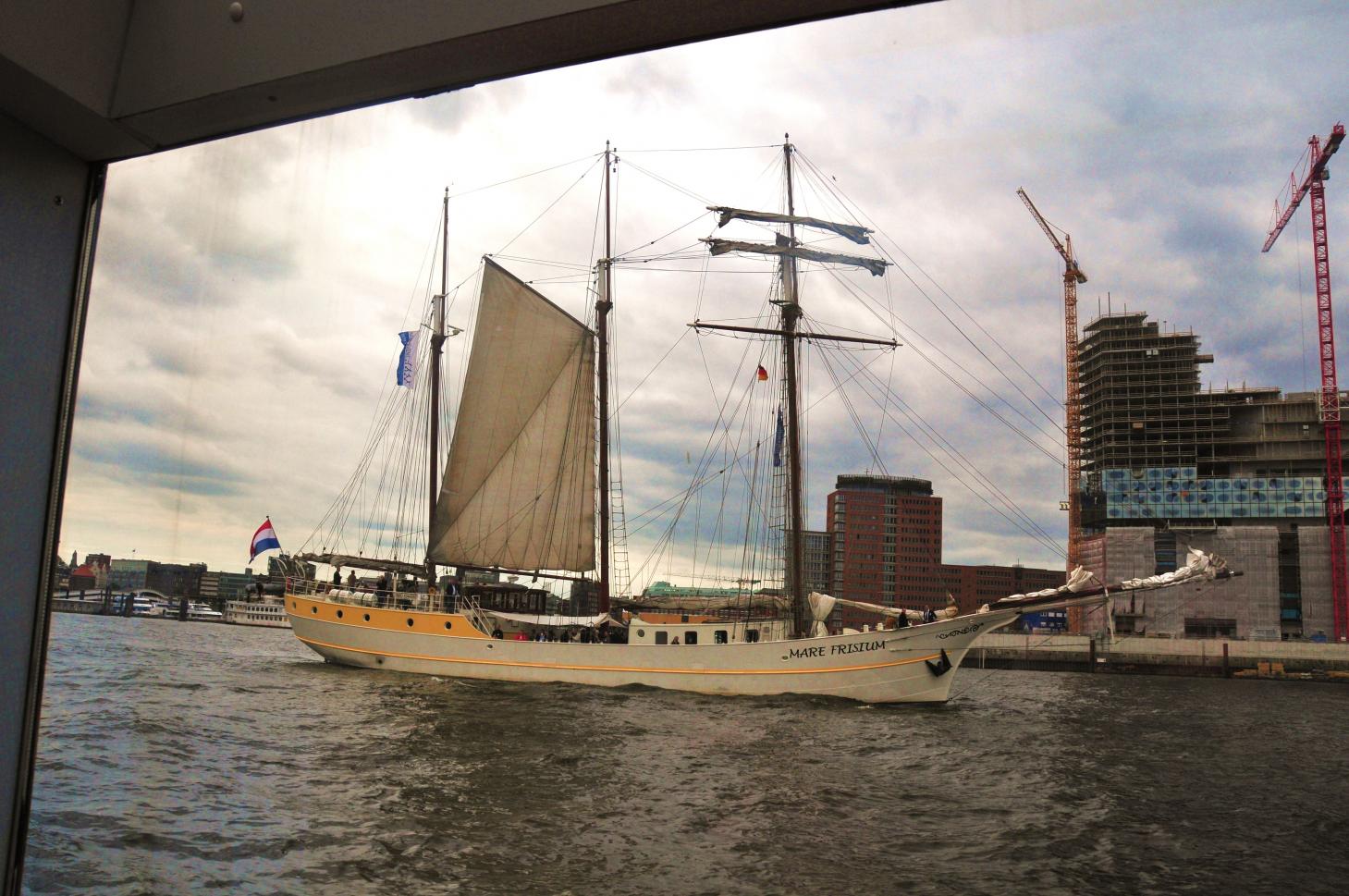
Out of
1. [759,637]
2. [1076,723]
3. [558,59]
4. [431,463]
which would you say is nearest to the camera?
[558,59]

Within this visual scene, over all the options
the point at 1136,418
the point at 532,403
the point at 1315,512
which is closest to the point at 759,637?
the point at 532,403

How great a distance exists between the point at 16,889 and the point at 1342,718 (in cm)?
2427

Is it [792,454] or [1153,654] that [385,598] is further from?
[1153,654]

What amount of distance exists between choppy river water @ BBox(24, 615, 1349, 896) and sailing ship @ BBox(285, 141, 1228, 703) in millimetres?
2736

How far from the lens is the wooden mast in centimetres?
1770

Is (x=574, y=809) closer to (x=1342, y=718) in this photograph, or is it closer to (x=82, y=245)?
(x=82, y=245)

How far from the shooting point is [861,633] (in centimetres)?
1608

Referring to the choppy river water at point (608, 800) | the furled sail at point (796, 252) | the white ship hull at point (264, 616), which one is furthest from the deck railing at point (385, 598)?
the furled sail at point (796, 252)

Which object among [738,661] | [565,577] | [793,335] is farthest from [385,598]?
[793,335]

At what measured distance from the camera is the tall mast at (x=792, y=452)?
1770cm

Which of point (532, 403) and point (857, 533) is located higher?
point (532, 403)

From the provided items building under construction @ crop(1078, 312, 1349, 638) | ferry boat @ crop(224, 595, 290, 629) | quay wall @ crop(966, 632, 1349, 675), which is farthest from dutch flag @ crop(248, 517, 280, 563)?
quay wall @ crop(966, 632, 1349, 675)

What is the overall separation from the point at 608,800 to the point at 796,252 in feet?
43.0

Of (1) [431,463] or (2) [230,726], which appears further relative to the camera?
(1) [431,463]
